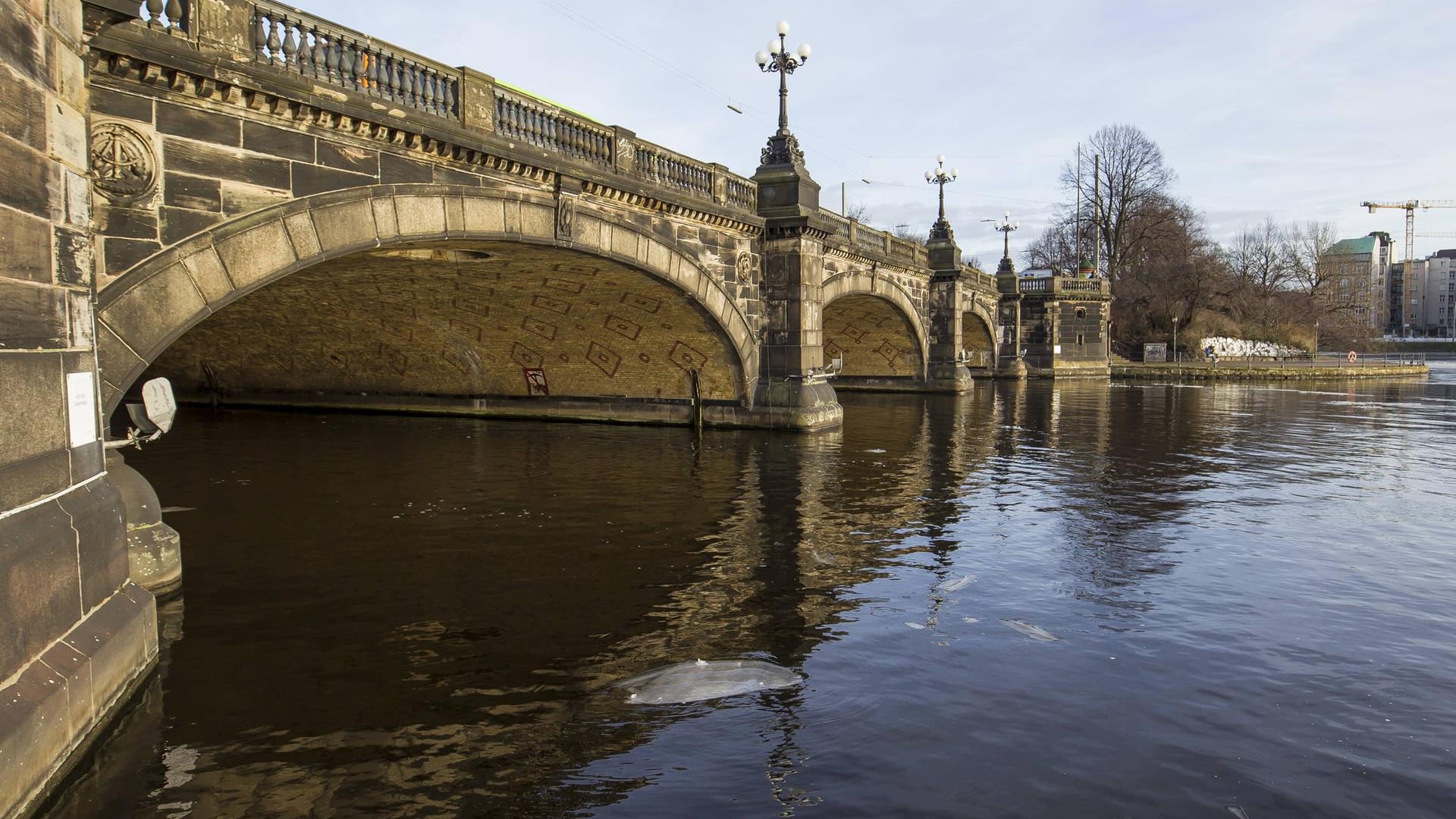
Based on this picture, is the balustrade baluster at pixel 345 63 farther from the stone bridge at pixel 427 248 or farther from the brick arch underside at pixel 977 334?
the brick arch underside at pixel 977 334

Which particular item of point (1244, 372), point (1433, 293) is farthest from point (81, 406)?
point (1433, 293)

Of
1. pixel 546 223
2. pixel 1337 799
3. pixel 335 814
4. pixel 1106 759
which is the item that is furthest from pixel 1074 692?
pixel 546 223

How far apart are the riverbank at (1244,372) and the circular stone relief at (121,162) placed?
44.0 metres

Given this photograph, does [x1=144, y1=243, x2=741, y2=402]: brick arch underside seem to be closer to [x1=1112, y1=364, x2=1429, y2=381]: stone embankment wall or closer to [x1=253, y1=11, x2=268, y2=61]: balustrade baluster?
[x1=253, y1=11, x2=268, y2=61]: balustrade baluster

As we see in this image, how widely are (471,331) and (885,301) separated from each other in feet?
44.2

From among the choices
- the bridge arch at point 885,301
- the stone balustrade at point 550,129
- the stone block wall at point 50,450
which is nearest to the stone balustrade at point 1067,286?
the bridge arch at point 885,301

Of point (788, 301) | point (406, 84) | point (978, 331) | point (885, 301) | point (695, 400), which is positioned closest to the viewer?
point (406, 84)

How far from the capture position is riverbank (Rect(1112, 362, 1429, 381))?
43.3 metres

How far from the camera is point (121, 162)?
704cm

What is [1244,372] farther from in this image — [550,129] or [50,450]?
[50,450]

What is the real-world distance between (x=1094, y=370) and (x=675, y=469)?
3817 centimetres

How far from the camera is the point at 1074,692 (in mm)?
4875

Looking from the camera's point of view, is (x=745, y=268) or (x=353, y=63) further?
(x=745, y=268)

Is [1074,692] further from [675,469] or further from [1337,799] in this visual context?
[675,469]
